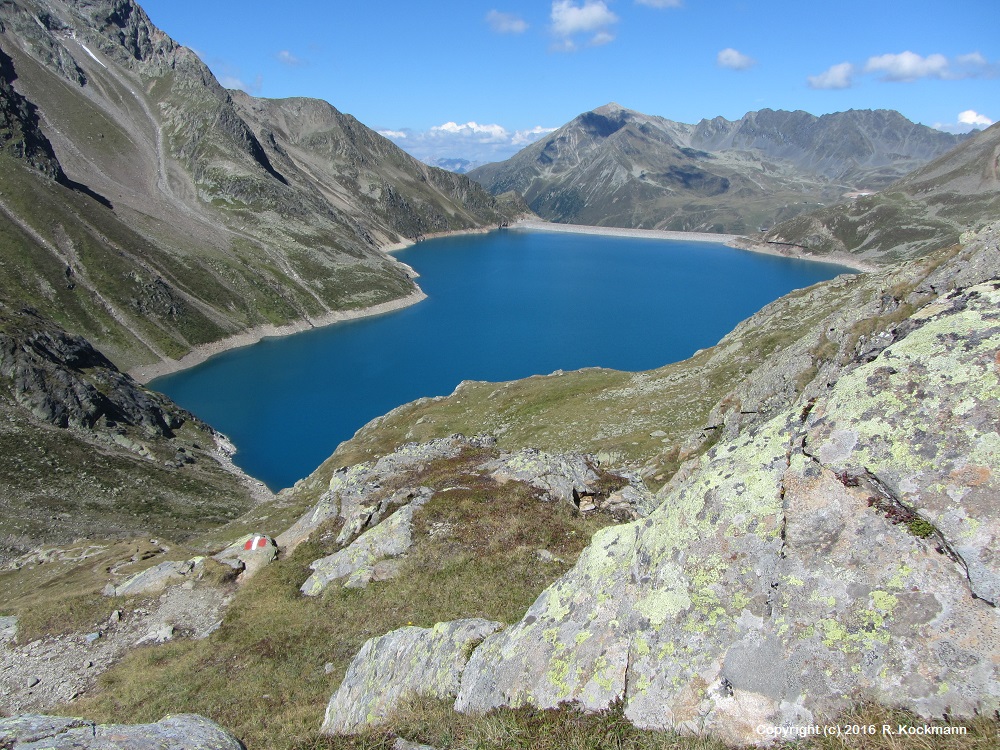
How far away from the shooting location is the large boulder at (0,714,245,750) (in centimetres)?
890

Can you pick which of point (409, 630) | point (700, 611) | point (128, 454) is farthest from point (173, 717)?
point (128, 454)

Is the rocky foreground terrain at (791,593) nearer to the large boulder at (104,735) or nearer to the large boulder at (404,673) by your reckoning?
the large boulder at (404,673)

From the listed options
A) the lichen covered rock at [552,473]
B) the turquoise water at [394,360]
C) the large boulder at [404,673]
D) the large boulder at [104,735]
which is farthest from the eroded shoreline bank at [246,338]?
the large boulder at [104,735]

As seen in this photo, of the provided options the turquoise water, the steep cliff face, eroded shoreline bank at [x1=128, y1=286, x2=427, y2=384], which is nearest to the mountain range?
the steep cliff face

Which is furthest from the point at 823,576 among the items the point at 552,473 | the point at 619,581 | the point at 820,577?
the point at 552,473

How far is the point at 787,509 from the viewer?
352 inches

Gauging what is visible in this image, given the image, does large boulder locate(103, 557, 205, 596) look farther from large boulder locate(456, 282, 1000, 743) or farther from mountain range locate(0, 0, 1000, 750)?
large boulder locate(456, 282, 1000, 743)

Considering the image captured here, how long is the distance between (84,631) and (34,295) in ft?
428

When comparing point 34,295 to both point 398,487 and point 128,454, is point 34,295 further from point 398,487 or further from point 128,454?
point 398,487

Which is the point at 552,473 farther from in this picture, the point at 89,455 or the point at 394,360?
the point at 394,360

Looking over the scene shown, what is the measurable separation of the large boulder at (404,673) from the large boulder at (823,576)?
1083mm

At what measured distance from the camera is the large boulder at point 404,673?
11.4 metres

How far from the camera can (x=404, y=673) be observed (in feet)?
39.6

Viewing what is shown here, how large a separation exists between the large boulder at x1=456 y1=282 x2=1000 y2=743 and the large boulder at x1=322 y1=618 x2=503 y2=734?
3.55ft
